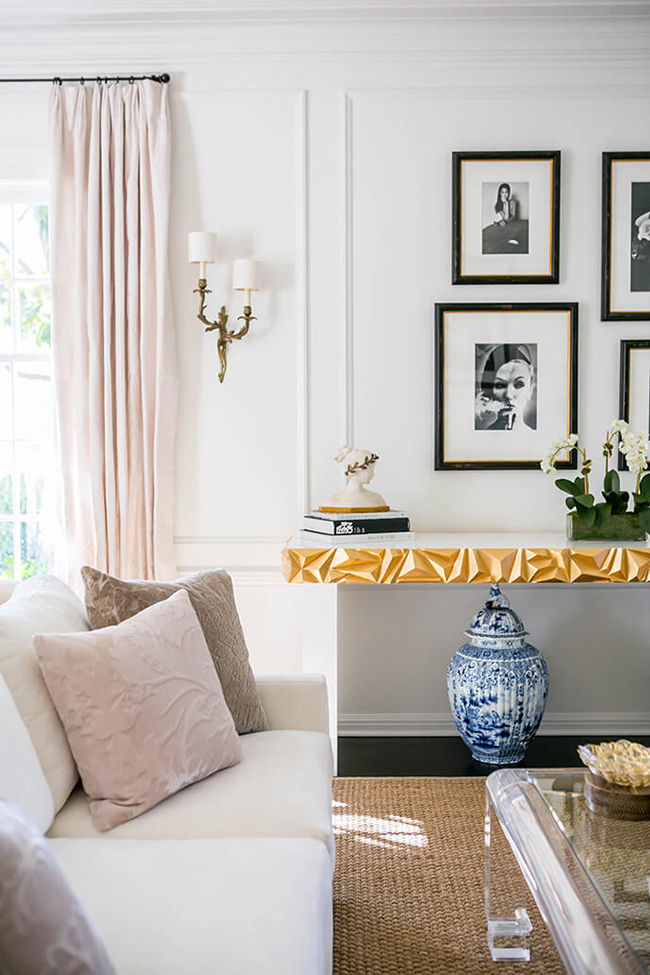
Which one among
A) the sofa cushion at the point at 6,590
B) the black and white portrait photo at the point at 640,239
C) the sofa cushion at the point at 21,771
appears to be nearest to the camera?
the sofa cushion at the point at 21,771

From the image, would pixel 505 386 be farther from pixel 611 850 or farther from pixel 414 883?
pixel 611 850

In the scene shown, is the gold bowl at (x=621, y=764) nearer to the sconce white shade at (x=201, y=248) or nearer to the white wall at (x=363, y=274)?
the white wall at (x=363, y=274)

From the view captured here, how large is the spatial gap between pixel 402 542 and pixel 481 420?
73cm

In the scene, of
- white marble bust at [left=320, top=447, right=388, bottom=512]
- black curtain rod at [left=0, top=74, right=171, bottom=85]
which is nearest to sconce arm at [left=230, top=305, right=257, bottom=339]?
white marble bust at [left=320, top=447, right=388, bottom=512]

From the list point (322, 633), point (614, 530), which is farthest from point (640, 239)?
point (322, 633)

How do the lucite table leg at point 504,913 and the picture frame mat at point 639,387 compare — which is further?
the picture frame mat at point 639,387

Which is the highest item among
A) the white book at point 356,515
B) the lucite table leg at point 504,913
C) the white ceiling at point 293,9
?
the white ceiling at point 293,9

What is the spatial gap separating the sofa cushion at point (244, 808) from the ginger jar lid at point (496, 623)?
124cm

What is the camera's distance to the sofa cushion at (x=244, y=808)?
1.65 metres

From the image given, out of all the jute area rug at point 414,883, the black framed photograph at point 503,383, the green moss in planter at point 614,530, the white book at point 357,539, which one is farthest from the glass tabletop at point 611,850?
the black framed photograph at point 503,383

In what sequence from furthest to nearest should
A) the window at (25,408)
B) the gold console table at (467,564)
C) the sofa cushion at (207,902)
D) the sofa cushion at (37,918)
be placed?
the window at (25,408)
the gold console table at (467,564)
the sofa cushion at (207,902)
the sofa cushion at (37,918)

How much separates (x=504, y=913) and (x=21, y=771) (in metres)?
1.20

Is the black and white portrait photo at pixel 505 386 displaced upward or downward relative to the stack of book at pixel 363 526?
upward

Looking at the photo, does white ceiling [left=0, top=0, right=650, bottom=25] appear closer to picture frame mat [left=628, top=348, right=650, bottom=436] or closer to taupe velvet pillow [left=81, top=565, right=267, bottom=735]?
picture frame mat [left=628, top=348, right=650, bottom=436]
